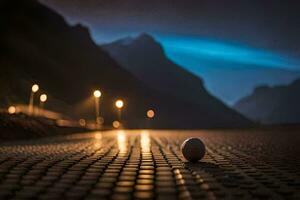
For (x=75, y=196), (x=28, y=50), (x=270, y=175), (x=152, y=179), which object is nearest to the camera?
(x=75, y=196)

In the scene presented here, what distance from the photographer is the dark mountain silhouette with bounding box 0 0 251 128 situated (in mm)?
103144

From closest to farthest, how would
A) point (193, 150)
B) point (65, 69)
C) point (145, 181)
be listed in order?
point (145, 181), point (193, 150), point (65, 69)

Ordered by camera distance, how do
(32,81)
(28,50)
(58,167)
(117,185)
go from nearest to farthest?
(117,185)
(58,167)
(32,81)
(28,50)

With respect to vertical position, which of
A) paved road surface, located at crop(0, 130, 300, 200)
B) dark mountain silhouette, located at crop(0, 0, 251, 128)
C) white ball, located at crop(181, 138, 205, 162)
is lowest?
paved road surface, located at crop(0, 130, 300, 200)

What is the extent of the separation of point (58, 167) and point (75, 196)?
395 centimetres

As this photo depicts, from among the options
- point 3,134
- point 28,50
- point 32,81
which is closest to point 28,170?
point 3,134

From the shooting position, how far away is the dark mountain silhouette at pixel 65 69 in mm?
103144

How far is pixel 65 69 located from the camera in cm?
12662

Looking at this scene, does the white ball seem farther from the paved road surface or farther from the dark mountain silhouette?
the dark mountain silhouette

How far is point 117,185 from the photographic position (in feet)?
23.9

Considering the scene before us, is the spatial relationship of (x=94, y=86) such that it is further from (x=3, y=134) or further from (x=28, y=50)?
(x=3, y=134)

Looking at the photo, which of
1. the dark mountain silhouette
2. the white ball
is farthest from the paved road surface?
the dark mountain silhouette

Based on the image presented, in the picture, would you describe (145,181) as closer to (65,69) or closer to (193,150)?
(193,150)

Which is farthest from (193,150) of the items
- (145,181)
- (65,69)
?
(65,69)
